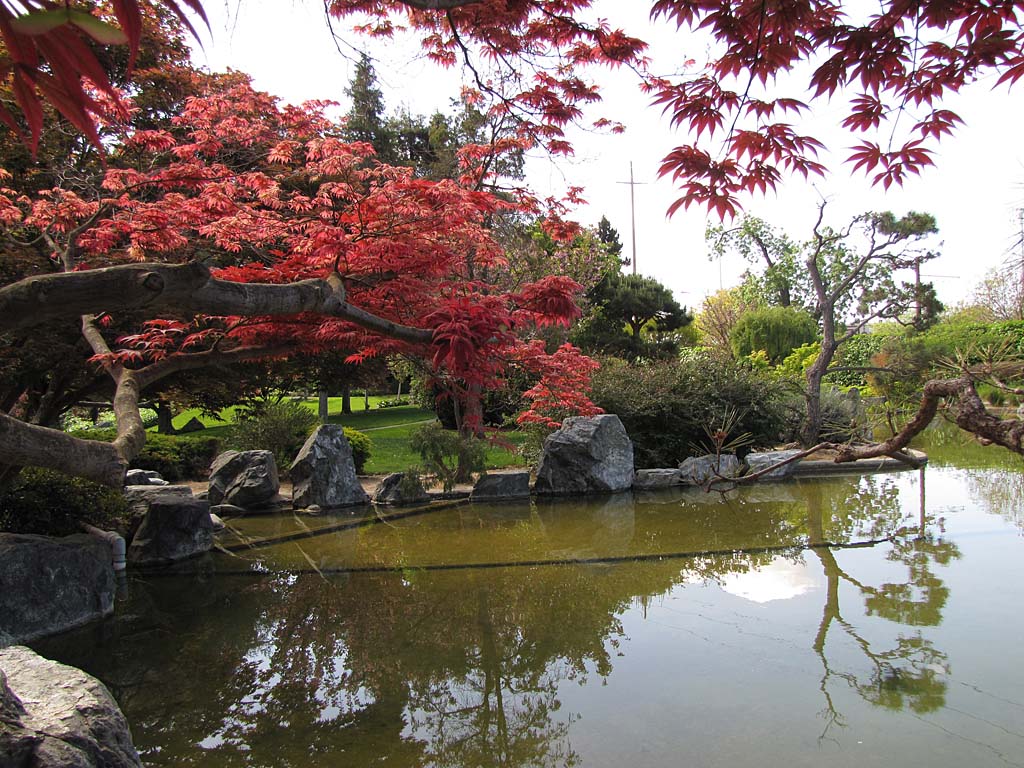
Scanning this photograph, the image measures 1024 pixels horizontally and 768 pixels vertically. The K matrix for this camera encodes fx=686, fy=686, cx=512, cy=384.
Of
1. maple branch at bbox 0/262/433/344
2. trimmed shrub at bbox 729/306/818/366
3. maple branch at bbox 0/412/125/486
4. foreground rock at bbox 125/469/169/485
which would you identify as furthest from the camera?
trimmed shrub at bbox 729/306/818/366

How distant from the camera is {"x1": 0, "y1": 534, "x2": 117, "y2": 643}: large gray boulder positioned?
156 inches

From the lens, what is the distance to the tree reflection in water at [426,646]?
2.87 metres

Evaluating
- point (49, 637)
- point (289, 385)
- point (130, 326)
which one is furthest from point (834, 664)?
point (289, 385)

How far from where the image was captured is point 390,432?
598 inches

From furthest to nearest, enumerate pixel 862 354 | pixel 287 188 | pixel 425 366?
pixel 862 354 < pixel 287 188 < pixel 425 366

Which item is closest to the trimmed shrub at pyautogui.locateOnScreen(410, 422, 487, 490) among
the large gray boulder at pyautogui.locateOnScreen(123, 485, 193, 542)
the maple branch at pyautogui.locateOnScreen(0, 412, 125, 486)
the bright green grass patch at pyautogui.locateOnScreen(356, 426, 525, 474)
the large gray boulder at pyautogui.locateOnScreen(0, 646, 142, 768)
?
the bright green grass patch at pyautogui.locateOnScreen(356, 426, 525, 474)

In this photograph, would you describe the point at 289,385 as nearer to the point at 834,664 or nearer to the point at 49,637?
the point at 49,637

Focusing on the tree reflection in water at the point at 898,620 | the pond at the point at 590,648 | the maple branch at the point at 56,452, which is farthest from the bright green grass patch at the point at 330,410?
the tree reflection in water at the point at 898,620

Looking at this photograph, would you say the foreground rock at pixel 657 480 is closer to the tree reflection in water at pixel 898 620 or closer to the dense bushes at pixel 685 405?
the dense bushes at pixel 685 405

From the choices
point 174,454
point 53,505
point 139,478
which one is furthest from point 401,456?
point 53,505

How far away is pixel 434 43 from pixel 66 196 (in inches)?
124

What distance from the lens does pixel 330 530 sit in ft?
22.6

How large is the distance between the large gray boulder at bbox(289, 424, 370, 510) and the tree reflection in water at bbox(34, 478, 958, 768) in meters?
1.62

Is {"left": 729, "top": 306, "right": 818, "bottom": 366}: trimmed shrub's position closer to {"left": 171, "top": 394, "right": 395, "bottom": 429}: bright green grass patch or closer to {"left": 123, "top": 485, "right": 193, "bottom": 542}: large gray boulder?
{"left": 171, "top": 394, "right": 395, "bottom": 429}: bright green grass patch
